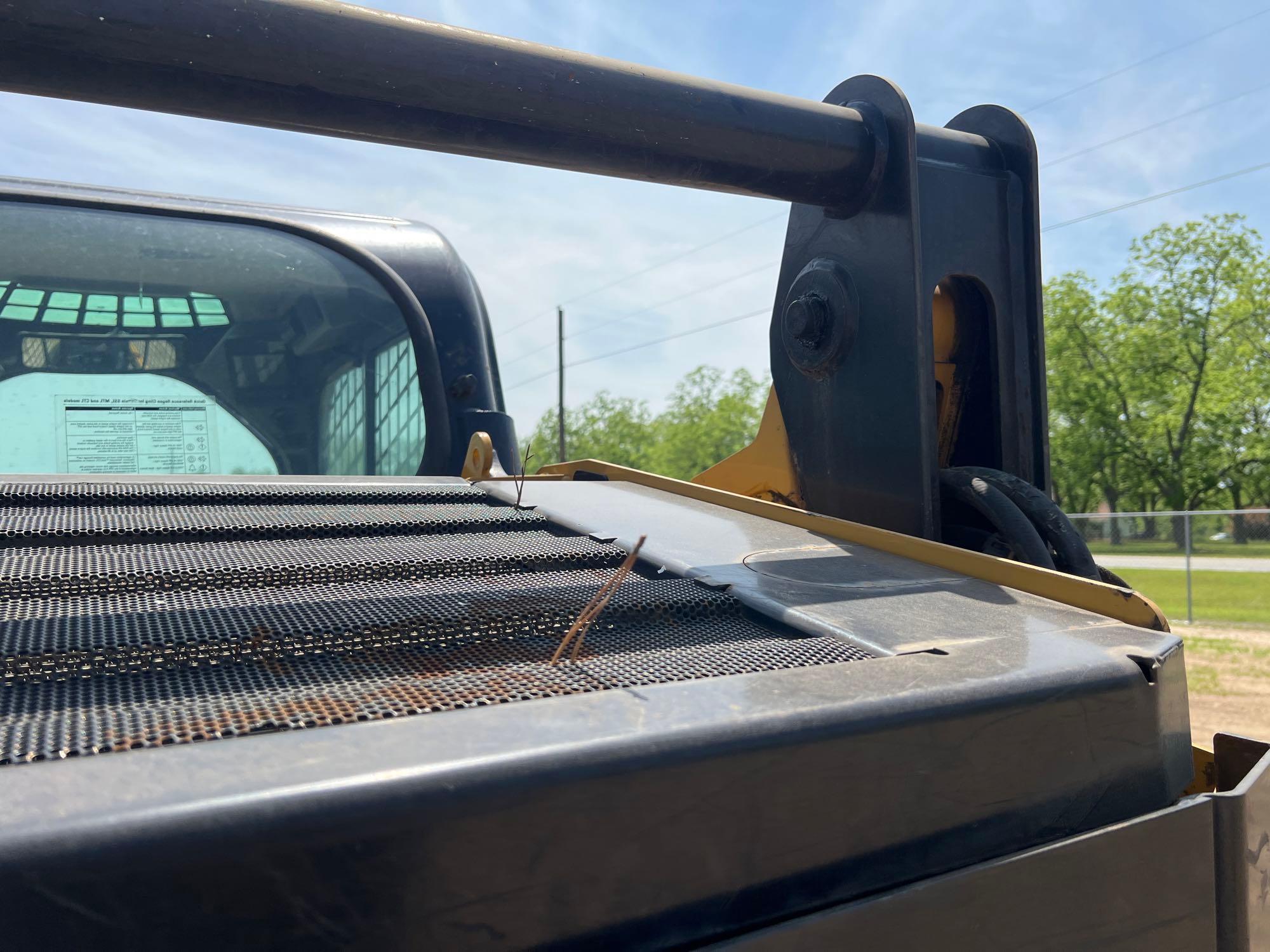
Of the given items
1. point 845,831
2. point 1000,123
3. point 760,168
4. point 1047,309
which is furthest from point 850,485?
point 1047,309

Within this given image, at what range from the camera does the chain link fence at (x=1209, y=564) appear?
13.9m

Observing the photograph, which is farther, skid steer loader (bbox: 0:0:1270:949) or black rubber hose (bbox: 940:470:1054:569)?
black rubber hose (bbox: 940:470:1054:569)

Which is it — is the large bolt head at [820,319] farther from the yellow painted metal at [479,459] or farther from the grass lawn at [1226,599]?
the grass lawn at [1226,599]

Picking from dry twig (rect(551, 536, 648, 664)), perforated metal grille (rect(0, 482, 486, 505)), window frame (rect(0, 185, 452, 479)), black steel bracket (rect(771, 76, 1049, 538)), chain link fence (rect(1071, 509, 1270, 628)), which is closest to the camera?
dry twig (rect(551, 536, 648, 664))

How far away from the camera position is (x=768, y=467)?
2.77 metres

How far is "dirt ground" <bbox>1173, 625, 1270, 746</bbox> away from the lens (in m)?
7.09

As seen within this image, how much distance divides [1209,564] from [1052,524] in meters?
14.7

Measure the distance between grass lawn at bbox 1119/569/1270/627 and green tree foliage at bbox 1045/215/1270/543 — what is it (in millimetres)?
22631

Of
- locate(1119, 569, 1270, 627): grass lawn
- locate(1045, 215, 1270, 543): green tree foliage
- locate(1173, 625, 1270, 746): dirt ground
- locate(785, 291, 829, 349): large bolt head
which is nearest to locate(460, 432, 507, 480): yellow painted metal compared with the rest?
locate(785, 291, 829, 349): large bolt head

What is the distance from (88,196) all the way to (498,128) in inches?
84.7

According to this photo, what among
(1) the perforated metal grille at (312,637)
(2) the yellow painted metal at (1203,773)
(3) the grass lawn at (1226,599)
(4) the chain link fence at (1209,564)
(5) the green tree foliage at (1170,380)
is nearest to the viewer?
(1) the perforated metal grille at (312,637)

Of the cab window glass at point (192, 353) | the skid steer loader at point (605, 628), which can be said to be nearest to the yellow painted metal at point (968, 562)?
the skid steer loader at point (605, 628)

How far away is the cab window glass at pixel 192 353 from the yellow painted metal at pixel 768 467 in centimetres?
115

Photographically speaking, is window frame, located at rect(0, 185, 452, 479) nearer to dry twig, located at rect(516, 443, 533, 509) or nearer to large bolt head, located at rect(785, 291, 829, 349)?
dry twig, located at rect(516, 443, 533, 509)
